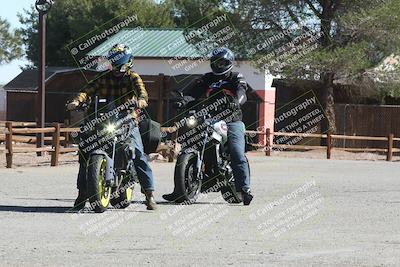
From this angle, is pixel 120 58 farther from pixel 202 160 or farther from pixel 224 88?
pixel 202 160

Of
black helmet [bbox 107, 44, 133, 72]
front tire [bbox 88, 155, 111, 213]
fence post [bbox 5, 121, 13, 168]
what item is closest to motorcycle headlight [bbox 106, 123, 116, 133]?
front tire [bbox 88, 155, 111, 213]

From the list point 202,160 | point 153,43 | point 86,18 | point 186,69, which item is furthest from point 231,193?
point 86,18

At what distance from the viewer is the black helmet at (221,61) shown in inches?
503

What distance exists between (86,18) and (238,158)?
5674cm

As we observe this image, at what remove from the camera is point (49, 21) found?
71438 millimetres

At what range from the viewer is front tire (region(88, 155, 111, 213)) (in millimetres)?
11070

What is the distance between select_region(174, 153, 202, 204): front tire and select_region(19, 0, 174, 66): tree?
5192cm

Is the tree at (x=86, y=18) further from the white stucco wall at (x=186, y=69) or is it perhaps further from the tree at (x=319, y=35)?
the tree at (x=319, y=35)

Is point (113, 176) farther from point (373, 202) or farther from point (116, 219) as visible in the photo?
point (373, 202)

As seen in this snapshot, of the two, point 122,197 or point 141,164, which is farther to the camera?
point 122,197

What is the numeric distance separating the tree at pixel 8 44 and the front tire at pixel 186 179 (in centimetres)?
5637

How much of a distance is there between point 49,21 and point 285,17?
36.1 meters

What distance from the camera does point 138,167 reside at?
11859 millimetres

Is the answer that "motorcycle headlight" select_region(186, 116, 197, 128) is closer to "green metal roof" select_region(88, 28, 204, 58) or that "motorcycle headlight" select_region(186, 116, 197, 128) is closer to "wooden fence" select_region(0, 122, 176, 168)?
"wooden fence" select_region(0, 122, 176, 168)
